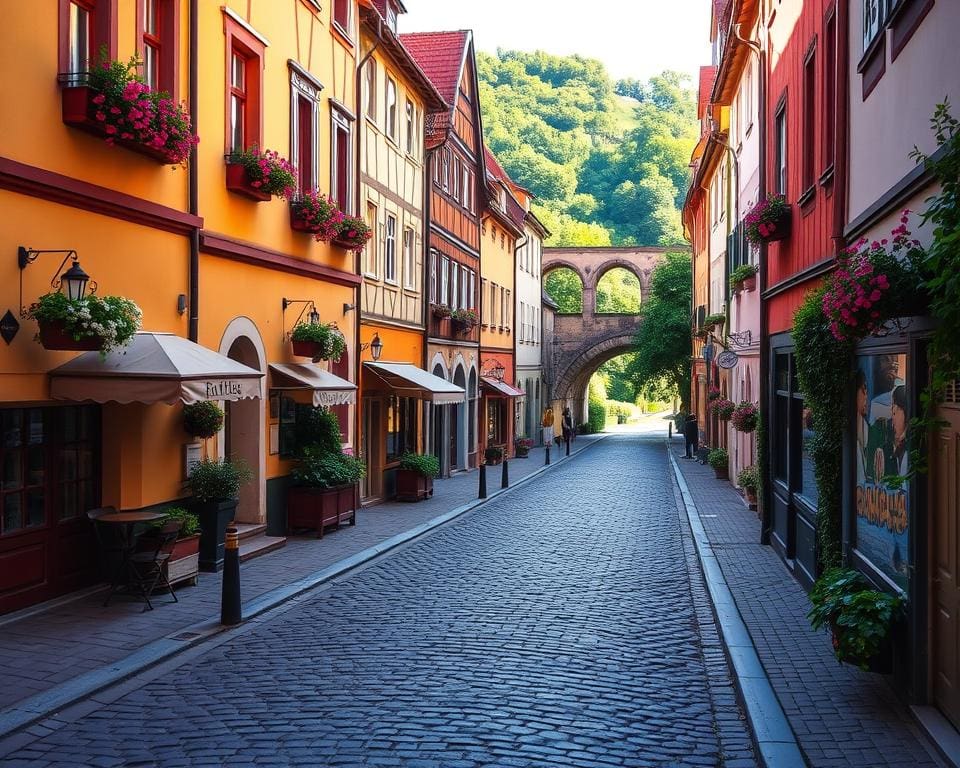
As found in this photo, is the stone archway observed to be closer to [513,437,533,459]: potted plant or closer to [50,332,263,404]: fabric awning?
[50,332,263,404]: fabric awning

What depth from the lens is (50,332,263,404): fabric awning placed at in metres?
9.41

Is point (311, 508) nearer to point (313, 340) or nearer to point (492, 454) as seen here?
point (313, 340)

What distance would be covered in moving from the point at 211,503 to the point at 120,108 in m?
4.35

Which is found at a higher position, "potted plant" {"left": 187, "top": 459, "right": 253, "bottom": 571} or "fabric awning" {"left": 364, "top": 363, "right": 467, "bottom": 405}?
"fabric awning" {"left": 364, "top": 363, "right": 467, "bottom": 405}

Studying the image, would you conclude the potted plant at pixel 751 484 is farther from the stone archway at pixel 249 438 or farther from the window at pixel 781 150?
the stone archway at pixel 249 438

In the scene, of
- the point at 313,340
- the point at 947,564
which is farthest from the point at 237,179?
the point at 947,564

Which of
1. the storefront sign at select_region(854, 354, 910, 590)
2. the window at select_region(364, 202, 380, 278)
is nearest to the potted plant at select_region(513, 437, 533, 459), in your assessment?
the window at select_region(364, 202, 380, 278)

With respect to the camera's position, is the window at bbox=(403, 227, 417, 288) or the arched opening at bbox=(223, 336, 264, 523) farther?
the window at bbox=(403, 227, 417, 288)

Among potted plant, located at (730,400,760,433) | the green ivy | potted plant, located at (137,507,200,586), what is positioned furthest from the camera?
potted plant, located at (730,400,760,433)

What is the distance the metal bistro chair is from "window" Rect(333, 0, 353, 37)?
10072 mm

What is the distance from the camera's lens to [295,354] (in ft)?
50.9

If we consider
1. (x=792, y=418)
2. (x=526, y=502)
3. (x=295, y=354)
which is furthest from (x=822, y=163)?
(x=526, y=502)

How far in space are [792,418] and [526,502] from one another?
9357 mm

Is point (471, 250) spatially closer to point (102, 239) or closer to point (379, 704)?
point (102, 239)
